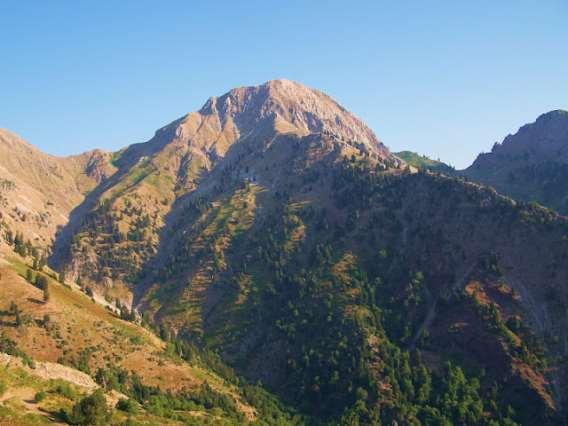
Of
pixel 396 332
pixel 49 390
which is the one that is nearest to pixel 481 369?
pixel 396 332

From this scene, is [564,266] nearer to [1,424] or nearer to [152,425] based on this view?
[152,425]

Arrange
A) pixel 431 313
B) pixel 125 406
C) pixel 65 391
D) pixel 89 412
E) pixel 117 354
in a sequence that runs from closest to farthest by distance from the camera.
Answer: pixel 89 412 → pixel 65 391 → pixel 125 406 → pixel 117 354 → pixel 431 313

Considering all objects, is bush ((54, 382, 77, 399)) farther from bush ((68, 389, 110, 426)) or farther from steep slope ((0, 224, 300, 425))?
steep slope ((0, 224, 300, 425))

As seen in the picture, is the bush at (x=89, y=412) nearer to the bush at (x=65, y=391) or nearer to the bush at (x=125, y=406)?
the bush at (x=65, y=391)

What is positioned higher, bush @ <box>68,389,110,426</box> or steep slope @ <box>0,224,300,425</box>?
bush @ <box>68,389,110,426</box>

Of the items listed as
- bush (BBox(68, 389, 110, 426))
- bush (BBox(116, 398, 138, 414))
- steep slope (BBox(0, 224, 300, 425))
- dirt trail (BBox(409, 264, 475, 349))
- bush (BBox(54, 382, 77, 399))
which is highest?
dirt trail (BBox(409, 264, 475, 349))

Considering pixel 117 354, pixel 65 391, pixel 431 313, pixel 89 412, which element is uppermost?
pixel 431 313

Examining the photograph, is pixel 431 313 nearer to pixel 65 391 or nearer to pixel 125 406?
pixel 125 406

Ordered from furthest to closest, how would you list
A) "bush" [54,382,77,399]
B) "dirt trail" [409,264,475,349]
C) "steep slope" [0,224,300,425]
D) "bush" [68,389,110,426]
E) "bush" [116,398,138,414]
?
"dirt trail" [409,264,475,349] < "steep slope" [0,224,300,425] < "bush" [116,398,138,414] < "bush" [54,382,77,399] < "bush" [68,389,110,426]

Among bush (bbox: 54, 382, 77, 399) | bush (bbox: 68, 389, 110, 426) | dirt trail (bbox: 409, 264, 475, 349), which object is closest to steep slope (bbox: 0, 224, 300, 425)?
bush (bbox: 54, 382, 77, 399)

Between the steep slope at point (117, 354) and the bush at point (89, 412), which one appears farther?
the steep slope at point (117, 354)

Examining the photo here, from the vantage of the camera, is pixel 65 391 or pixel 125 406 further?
pixel 125 406

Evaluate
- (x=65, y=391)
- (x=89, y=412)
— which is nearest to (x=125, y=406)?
(x=65, y=391)

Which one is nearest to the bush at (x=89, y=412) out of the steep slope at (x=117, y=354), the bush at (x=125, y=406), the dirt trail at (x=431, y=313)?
the bush at (x=125, y=406)
